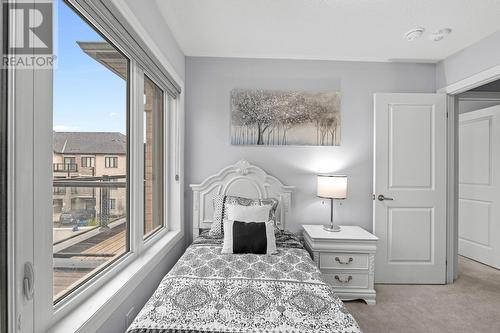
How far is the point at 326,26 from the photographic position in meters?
2.35

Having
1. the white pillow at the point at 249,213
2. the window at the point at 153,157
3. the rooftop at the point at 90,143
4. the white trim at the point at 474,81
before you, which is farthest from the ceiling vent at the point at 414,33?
the rooftop at the point at 90,143

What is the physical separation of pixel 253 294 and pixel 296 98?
88.6 inches

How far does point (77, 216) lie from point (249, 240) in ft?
4.21

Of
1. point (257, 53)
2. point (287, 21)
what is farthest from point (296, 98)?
point (287, 21)

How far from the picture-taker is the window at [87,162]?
4.43 ft

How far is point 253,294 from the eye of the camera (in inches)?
59.9

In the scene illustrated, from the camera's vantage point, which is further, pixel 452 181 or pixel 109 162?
pixel 452 181

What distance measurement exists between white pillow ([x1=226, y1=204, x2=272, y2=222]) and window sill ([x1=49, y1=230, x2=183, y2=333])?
0.69m

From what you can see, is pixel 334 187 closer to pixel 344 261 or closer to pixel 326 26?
pixel 344 261

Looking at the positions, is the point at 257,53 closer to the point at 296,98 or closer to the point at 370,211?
the point at 296,98

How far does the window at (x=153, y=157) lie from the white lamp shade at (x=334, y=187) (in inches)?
67.8

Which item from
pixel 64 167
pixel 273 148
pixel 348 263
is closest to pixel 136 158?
pixel 64 167

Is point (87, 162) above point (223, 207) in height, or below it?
above

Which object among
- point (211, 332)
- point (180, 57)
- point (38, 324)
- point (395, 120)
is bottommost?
point (211, 332)
